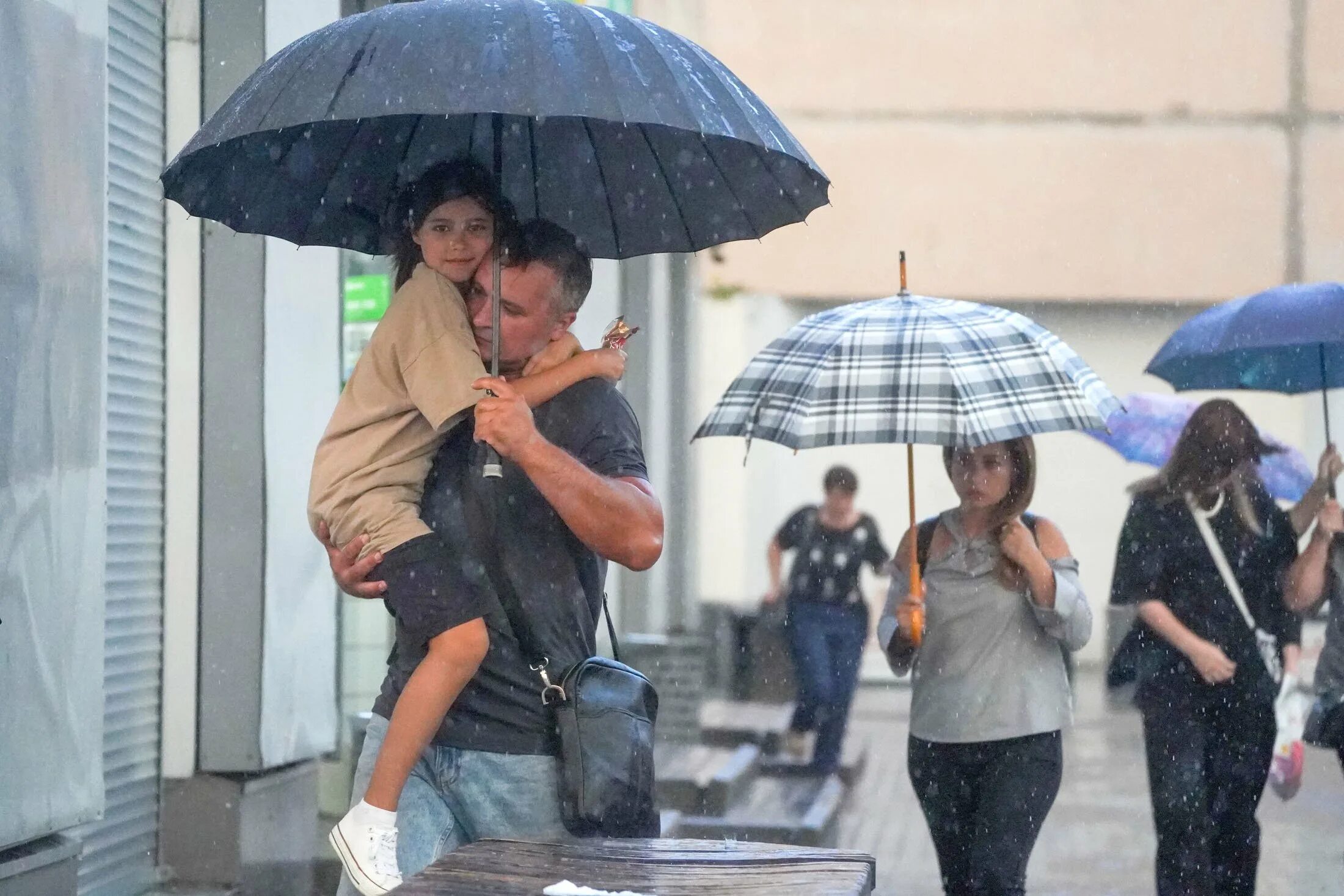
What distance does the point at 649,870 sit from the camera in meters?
2.63

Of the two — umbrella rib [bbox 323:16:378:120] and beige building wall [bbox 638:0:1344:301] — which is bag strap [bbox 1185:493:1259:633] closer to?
umbrella rib [bbox 323:16:378:120]

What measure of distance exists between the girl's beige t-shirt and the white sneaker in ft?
1.60

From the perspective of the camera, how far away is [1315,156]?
15258 millimetres

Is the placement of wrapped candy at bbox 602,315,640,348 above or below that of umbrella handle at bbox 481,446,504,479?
above

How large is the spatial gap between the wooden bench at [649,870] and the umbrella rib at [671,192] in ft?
4.22

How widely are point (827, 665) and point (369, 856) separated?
8052 mm

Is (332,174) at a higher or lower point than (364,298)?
lower

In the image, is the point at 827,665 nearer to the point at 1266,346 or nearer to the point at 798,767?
the point at 798,767

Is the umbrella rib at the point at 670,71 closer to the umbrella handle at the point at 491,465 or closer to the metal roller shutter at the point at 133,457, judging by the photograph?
the umbrella handle at the point at 491,465

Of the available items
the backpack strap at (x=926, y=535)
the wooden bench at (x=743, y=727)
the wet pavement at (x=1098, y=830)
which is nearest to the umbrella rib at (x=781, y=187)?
the backpack strap at (x=926, y=535)

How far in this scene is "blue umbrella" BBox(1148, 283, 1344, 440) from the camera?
6.18 m

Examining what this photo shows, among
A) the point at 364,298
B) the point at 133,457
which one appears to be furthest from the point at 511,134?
the point at 364,298

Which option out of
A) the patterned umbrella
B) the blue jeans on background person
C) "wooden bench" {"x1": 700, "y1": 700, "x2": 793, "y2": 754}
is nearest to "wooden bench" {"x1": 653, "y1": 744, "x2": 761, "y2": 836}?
"wooden bench" {"x1": 700, "y1": 700, "x2": 793, "y2": 754}

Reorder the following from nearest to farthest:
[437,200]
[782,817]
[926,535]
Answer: [437,200], [926,535], [782,817]
